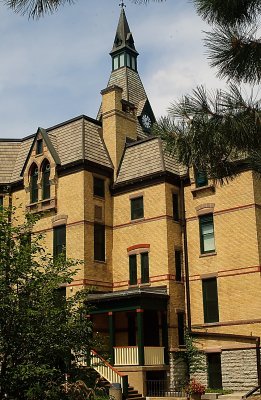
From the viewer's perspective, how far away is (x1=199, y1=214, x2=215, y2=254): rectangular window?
2942cm

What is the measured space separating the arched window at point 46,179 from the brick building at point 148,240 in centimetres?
6

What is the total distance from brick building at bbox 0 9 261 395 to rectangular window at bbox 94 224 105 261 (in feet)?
0.18

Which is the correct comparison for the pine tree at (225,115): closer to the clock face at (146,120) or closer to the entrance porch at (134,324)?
the entrance porch at (134,324)

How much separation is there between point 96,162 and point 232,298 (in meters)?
10.6

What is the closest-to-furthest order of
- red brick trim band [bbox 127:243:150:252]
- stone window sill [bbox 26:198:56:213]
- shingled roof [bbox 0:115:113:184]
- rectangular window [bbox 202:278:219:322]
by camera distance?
rectangular window [bbox 202:278:219:322] → red brick trim band [bbox 127:243:150:252] → stone window sill [bbox 26:198:56:213] → shingled roof [bbox 0:115:113:184]

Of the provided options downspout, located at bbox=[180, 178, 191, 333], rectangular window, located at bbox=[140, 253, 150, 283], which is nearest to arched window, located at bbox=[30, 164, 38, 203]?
rectangular window, located at bbox=[140, 253, 150, 283]

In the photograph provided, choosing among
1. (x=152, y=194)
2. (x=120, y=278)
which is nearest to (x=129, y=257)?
(x=120, y=278)

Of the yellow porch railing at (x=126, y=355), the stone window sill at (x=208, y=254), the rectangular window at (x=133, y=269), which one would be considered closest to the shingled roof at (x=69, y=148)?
the rectangular window at (x=133, y=269)

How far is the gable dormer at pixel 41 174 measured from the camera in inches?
1257

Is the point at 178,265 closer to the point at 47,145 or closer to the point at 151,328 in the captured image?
the point at 151,328

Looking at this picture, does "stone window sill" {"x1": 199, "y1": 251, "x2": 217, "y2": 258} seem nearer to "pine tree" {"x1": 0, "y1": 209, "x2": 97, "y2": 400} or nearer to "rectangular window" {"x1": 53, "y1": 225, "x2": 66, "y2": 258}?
"rectangular window" {"x1": 53, "y1": 225, "x2": 66, "y2": 258}

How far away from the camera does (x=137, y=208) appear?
31.5m

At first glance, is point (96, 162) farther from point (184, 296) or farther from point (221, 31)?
point (221, 31)

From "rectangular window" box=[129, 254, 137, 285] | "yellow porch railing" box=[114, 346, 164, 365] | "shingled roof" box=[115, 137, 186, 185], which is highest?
"shingled roof" box=[115, 137, 186, 185]
